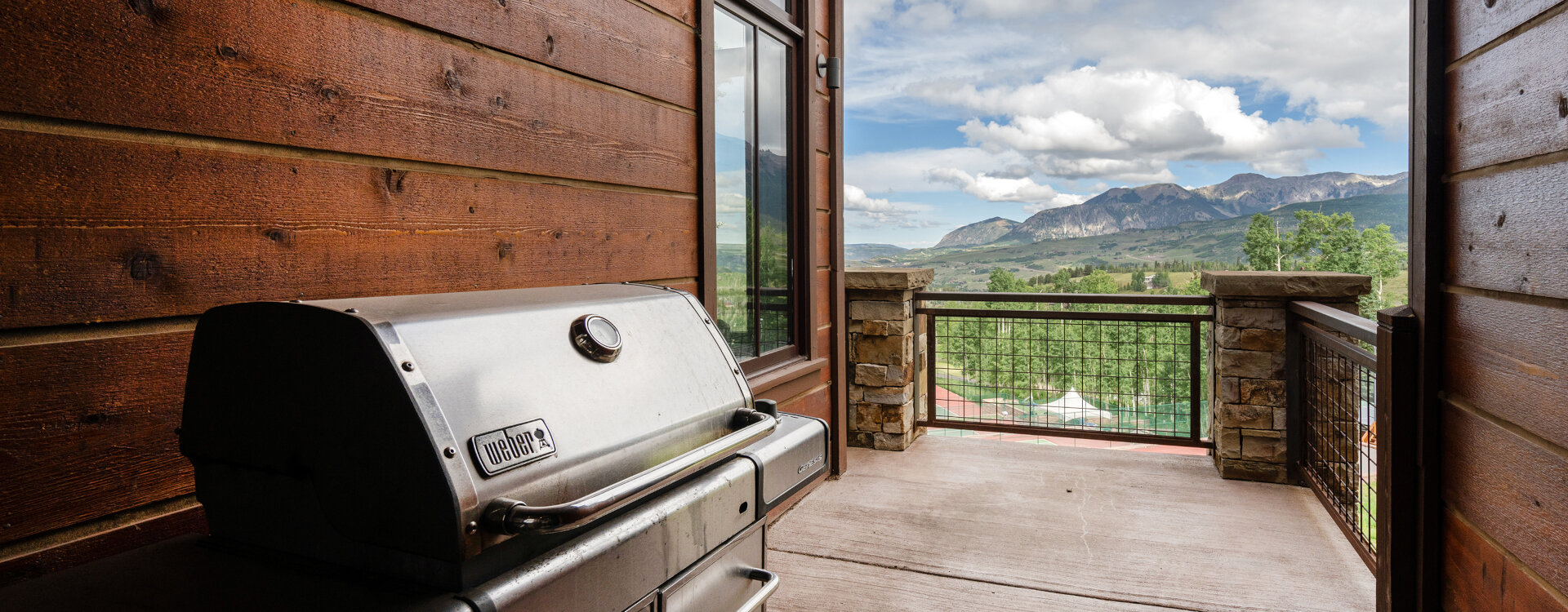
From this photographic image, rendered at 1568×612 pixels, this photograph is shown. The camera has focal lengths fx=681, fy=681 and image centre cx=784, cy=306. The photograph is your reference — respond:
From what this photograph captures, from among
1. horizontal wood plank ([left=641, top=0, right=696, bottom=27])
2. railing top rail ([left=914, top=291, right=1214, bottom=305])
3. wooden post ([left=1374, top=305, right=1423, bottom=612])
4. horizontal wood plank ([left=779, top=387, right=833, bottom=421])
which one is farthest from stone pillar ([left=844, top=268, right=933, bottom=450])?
wooden post ([left=1374, top=305, right=1423, bottom=612])

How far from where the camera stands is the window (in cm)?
225

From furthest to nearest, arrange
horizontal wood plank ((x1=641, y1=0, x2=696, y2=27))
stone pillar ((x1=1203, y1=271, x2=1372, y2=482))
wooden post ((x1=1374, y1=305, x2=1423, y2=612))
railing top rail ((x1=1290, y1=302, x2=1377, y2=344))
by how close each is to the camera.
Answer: stone pillar ((x1=1203, y1=271, x2=1372, y2=482)) < railing top rail ((x1=1290, y1=302, x2=1377, y2=344)) < horizontal wood plank ((x1=641, y1=0, x2=696, y2=27)) < wooden post ((x1=1374, y1=305, x2=1423, y2=612))

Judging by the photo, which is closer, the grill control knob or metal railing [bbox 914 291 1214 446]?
the grill control knob

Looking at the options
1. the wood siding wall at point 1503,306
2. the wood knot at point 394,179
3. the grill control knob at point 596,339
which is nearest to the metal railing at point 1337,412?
the wood siding wall at point 1503,306

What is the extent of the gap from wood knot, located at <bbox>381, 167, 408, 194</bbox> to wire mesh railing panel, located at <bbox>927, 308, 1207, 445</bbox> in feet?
11.1

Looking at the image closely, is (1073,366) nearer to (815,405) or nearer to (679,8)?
(815,405)

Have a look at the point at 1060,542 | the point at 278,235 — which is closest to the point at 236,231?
the point at 278,235

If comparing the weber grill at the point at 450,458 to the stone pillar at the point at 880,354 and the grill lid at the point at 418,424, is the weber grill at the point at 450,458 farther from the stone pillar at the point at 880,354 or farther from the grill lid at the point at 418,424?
the stone pillar at the point at 880,354

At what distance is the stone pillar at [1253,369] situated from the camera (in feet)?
10.3

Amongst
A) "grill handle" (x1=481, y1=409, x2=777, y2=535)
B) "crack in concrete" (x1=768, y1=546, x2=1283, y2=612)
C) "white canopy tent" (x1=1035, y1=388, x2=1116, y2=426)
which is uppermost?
"grill handle" (x1=481, y1=409, x2=777, y2=535)

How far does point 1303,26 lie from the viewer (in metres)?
38.4

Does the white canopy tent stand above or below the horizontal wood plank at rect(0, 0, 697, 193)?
below

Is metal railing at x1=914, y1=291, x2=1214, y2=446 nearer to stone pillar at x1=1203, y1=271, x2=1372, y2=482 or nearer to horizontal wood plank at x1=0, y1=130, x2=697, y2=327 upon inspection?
stone pillar at x1=1203, y1=271, x2=1372, y2=482

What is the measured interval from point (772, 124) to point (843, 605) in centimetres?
175
